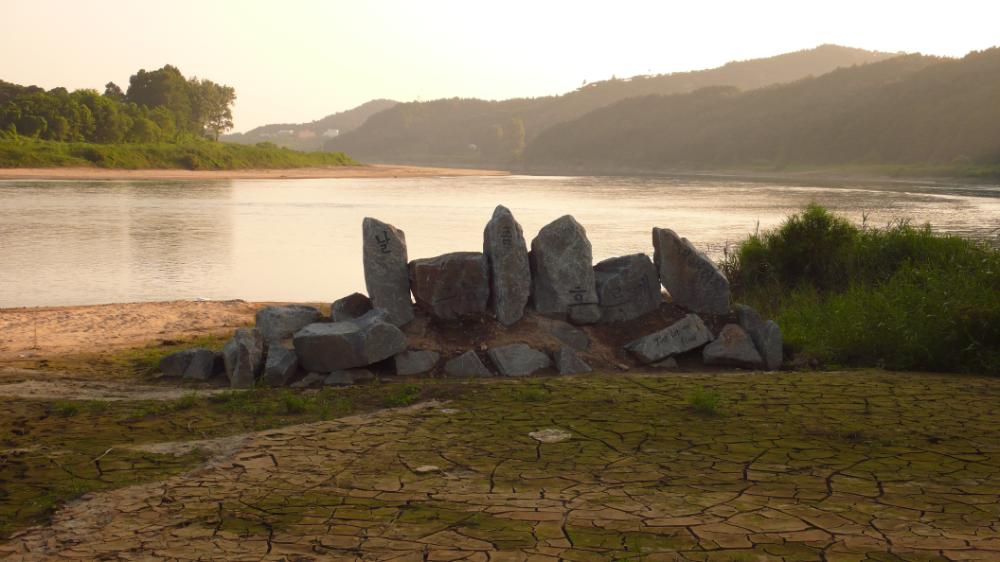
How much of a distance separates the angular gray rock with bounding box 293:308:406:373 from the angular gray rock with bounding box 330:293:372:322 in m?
0.84

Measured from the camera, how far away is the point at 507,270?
9641 millimetres

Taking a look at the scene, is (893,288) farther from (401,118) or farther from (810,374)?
(401,118)

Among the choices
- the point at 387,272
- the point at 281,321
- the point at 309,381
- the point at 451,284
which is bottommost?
the point at 309,381

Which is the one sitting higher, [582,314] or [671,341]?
[582,314]

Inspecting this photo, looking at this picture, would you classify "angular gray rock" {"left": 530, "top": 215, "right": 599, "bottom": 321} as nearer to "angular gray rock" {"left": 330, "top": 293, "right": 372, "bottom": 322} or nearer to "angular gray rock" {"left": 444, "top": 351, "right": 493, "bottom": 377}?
"angular gray rock" {"left": 444, "top": 351, "right": 493, "bottom": 377}

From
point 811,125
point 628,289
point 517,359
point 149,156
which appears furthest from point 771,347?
point 811,125

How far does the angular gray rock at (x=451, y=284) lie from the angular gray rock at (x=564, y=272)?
2.13ft

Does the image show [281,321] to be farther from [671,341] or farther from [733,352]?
[733,352]

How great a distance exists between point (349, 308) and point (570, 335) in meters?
2.32

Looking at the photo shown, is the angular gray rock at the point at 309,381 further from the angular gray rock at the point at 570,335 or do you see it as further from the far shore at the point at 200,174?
the far shore at the point at 200,174

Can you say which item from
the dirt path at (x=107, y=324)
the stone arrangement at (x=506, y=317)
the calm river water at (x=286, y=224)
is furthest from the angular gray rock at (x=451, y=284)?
the calm river water at (x=286, y=224)

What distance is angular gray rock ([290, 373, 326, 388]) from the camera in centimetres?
841

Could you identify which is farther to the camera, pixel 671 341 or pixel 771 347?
pixel 671 341

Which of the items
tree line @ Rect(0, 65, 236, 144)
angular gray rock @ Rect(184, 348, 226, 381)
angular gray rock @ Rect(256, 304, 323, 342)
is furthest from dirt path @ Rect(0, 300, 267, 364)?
tree line @ Rect(0, 65, 236, 144)
